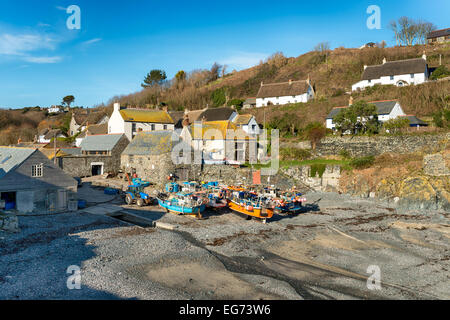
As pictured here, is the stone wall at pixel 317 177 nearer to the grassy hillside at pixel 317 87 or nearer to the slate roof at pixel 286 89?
the grassy hillside at pixel 317 87

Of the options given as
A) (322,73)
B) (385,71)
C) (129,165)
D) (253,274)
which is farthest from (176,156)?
(322,73)

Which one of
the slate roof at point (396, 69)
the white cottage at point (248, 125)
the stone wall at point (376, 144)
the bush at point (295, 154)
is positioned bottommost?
the bush at point (295, 154)

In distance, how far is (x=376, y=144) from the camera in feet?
134

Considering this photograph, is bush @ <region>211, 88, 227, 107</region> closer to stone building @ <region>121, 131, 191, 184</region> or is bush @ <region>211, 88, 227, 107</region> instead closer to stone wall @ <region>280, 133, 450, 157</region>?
stone wall @ <region>280, 133, 450, 157</region>

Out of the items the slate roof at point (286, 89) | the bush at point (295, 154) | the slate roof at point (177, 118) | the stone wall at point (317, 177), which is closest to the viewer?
the stone wall at point (317, 177)

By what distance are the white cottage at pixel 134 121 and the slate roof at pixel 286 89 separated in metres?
26.3

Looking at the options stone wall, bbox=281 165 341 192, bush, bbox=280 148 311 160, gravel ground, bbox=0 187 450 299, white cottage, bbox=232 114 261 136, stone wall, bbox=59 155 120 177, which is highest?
white cottage, bbox=232 114 261 136

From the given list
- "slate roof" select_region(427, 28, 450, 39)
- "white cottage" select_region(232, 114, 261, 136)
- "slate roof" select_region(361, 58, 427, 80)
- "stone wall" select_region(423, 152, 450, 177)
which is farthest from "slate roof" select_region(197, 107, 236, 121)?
"slate roof" select_region(427, 28, 450, 39)

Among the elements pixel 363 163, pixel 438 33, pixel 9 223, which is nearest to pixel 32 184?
pixel 9 223

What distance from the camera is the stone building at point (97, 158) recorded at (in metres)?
Result: 41.8

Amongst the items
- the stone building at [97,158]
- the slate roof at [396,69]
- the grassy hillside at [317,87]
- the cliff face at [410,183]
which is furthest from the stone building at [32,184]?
the slate roof at [396,69]

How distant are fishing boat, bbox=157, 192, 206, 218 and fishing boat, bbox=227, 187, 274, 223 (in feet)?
9.05

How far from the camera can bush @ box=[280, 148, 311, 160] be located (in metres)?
44.8
